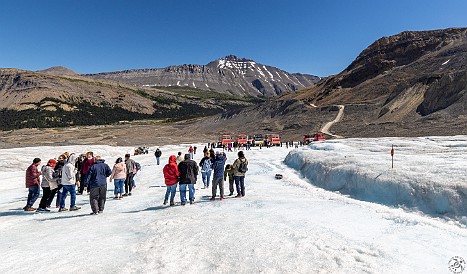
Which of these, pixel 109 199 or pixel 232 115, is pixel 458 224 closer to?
pixel 109 199

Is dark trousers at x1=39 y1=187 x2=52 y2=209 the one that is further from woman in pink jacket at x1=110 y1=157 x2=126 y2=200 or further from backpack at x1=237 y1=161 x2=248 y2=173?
backpack at x1=237 y1=161 x2=248 y2=173

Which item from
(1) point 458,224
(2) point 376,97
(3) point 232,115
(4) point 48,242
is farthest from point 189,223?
(3) point 232,115

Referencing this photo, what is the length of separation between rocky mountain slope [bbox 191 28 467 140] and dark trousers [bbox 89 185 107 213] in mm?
47144

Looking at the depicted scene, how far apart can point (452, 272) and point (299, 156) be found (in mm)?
20869

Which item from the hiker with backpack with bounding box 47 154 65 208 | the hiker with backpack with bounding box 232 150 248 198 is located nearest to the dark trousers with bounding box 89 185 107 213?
the hiker with backpack with bounding box 47 154 65 208

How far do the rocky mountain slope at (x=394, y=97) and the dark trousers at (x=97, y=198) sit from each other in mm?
47144

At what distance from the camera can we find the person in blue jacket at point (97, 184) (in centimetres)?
1138

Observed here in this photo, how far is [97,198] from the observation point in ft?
38.5

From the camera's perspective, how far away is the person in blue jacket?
11.4m

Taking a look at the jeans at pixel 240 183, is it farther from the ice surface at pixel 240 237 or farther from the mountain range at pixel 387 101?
the mountain range at pixel 387 101

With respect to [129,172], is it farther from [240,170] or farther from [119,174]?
[240,170]

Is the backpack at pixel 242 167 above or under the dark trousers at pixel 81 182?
above

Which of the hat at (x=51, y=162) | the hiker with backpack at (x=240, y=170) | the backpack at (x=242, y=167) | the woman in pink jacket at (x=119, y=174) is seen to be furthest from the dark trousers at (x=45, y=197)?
the backpack at (x=242, y=167)

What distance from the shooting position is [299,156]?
26.8m
